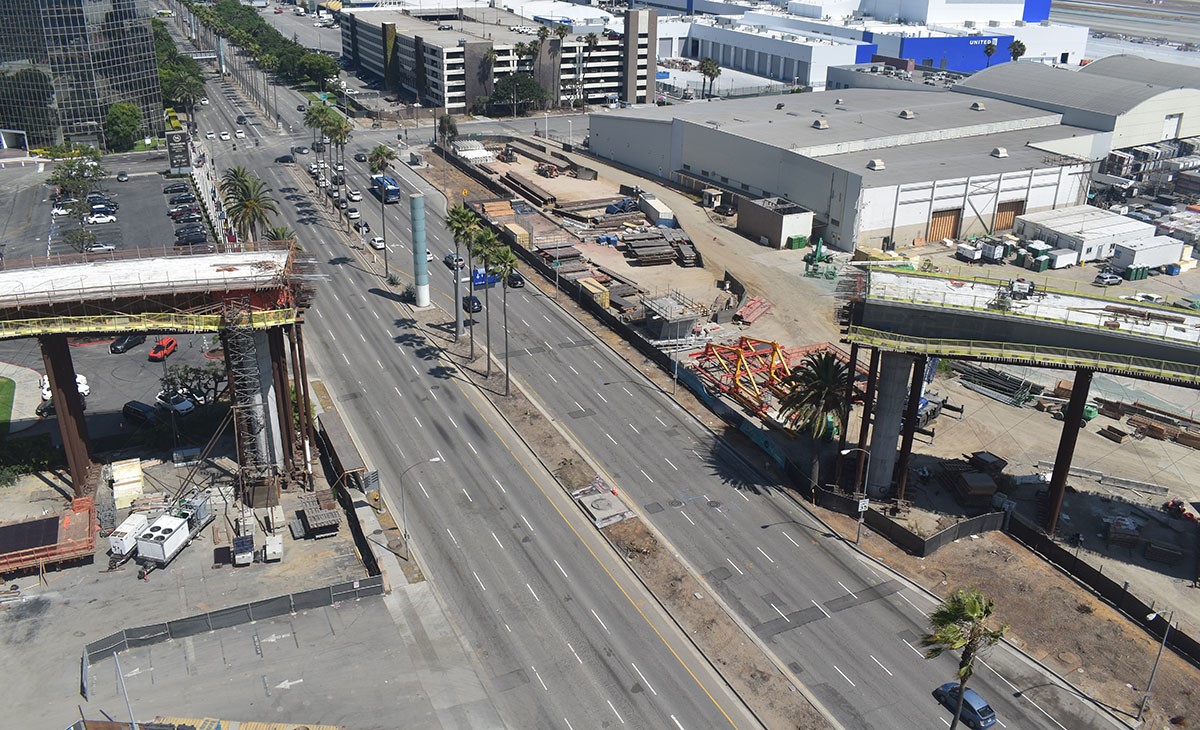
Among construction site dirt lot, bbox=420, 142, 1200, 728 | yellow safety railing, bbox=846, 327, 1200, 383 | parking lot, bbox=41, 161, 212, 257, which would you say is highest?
yellow safety railing, bbox=846, 327, 1200, 383

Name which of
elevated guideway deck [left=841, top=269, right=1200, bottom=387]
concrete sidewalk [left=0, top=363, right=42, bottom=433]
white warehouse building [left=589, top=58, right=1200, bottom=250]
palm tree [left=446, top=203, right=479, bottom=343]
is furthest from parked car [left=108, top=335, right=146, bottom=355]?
white warehouse building [left=589, top=58, right=1200, bottom=250]

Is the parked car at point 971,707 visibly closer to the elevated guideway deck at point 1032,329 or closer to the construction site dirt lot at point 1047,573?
the construction site dirt lot at point 1047,573

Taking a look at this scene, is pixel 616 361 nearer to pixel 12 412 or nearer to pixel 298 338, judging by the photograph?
pixel 298 338

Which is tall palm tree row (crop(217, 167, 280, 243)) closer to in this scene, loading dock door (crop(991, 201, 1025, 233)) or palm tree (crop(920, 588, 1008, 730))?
palm tree (crop(920, 588, 1008, 730))

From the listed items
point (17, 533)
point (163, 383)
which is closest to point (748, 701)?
point (17, 533)

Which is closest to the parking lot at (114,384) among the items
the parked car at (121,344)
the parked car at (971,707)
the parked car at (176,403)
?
the parked car at (121,344)

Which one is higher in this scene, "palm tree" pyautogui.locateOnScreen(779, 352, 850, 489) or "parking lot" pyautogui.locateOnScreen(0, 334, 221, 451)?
"palm tree" pyautogui.locateOnScreen(779, 352, 850, 489)

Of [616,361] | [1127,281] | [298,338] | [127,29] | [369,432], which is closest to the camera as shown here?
[298,338]
